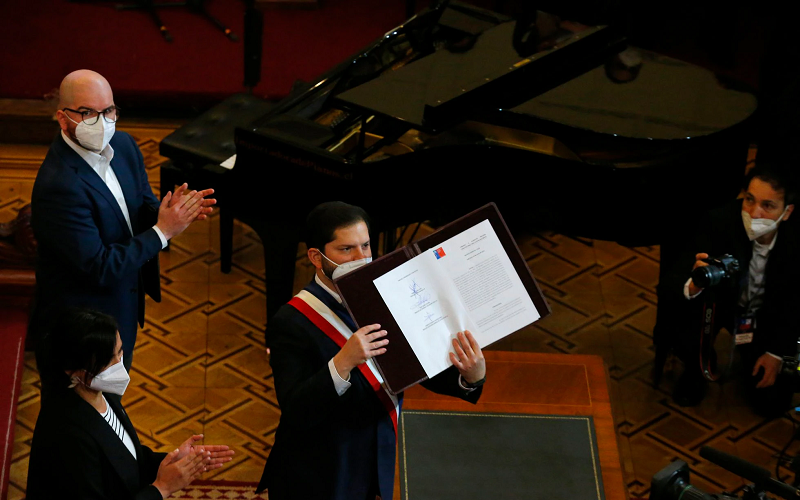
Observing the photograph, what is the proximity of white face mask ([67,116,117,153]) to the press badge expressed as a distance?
2.67 meters

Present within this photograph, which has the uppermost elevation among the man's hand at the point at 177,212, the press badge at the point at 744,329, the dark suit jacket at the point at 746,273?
the man's hand at the point at 177,212

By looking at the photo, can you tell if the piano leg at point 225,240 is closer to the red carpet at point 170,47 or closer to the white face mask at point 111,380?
the red carpet at point 170,47

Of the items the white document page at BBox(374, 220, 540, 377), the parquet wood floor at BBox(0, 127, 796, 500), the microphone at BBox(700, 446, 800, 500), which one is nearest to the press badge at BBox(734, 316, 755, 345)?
the parquet wood floor at BBox(0, 127, 796, 500)

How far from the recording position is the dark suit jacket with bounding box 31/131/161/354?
3238 mm

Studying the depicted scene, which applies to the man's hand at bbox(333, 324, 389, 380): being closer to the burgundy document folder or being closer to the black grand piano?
the burgundy document folder

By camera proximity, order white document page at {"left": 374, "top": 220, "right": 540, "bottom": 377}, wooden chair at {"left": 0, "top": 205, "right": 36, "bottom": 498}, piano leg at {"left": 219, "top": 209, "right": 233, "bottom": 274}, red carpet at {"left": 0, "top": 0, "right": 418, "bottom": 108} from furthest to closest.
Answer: red carpet at {"left": 0, "top": 0, "right": 418, "bottom": 108} → piano leg at {"left": 219, "top": 209, "right": 233, "bottom": 274} → wooden chair at {"left": 0, "top": 205, "right": 36, "bottom": 498} → white document page at {"left": 374, "top": 220, "right": 540, "bottom": 377}

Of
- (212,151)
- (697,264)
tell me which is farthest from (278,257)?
(697,264)

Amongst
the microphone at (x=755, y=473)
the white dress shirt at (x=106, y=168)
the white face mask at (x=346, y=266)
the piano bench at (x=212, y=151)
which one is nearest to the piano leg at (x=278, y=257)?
the piano bench at (x=212, y=151)

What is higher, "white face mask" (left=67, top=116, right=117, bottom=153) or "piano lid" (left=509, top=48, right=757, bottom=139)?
"white face mask" (left=67, top=116, right=117, bottom=153)

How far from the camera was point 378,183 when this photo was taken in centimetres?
422

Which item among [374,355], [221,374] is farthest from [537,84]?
[374,355]

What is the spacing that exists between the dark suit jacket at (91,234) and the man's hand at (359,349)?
1.14 m

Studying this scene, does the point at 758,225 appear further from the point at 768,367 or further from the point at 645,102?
the point at 645,102

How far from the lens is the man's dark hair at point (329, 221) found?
2.61 meters
